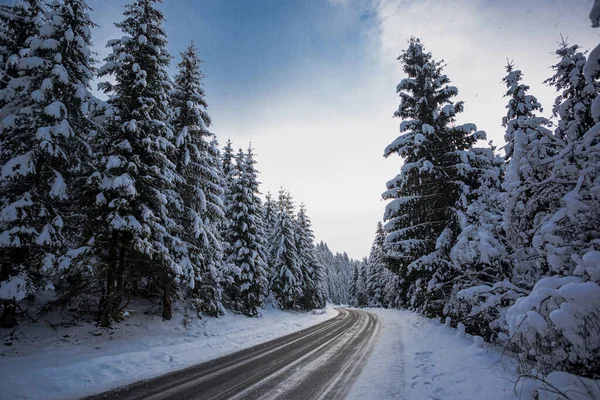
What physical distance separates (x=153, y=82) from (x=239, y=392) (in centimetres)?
1299

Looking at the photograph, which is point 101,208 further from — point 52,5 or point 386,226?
point 386,226

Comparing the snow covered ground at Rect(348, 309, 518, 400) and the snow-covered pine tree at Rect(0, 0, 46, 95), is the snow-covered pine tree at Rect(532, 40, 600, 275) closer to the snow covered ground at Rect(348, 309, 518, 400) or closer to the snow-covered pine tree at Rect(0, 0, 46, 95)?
the snow covered ground at Rect(348, 309, 518, 400)

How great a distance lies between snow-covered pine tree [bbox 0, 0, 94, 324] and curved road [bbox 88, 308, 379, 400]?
5.80 meters

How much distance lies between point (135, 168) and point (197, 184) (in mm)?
4167

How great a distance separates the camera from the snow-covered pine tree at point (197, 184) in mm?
14250

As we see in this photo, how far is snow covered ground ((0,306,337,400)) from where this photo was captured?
19.4 feet

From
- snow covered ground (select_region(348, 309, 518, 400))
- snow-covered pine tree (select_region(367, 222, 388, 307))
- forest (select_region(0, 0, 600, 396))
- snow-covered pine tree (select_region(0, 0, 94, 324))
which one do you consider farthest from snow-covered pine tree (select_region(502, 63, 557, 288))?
snow-covered pine tree (select_region(367, 222, 388, 307))

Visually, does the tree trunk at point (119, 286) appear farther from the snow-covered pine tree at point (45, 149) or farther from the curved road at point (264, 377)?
the curved road at point (264, 377)

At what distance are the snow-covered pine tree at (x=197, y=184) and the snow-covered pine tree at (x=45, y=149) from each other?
173 inches

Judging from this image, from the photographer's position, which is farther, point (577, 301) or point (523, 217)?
point (523, 217)

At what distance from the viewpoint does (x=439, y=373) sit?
6.45 m

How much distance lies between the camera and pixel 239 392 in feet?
19.2

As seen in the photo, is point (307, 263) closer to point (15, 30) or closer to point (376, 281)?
point (376, 281)

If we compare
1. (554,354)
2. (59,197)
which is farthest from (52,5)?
(554,354)
